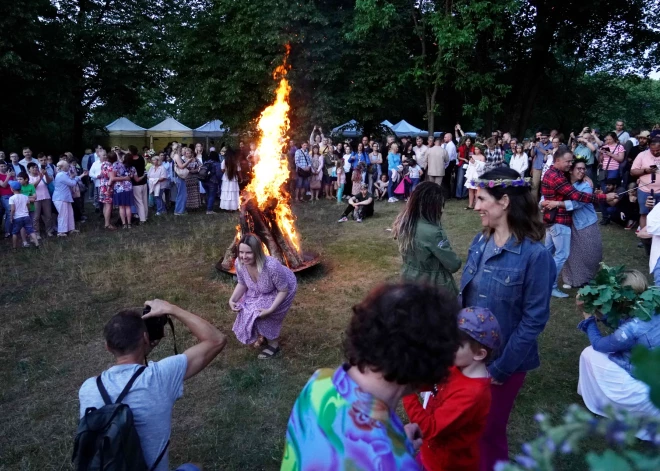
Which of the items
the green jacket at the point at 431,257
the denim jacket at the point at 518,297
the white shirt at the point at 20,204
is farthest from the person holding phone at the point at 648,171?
the white shirt at the point at 20,204

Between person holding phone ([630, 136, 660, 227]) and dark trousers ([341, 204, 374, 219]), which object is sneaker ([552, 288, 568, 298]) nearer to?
person holding phone ([630, 136, 660, 227])

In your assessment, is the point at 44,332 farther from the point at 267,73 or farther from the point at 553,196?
the point at 267,73

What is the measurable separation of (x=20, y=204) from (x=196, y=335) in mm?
9618

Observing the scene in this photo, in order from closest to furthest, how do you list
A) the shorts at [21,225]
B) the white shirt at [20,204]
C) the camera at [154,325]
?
the camera at [154,325] < the white shirt at [20,204] < the shorts at [21,225]

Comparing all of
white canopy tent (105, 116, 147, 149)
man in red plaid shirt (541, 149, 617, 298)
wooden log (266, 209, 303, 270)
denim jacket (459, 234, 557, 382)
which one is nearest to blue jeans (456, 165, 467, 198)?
wooden log (266, 209, 303, 270)

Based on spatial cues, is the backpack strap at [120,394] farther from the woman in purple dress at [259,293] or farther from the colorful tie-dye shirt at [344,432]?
the woman in purple dress at [259,293]

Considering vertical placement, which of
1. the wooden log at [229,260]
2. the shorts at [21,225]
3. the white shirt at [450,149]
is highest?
the white shirt at [450,149]

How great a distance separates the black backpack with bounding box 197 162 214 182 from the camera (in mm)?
14984

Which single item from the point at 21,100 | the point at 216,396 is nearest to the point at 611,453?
the point at 216,396

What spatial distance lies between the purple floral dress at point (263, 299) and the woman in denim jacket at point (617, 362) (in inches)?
111

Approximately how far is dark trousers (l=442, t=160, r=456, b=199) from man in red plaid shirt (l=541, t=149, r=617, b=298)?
9756mm

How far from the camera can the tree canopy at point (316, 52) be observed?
19.3 metres

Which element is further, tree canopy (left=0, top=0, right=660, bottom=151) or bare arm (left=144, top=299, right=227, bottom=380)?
tree canopy (left=0, top=0, right=660, bottom=151)

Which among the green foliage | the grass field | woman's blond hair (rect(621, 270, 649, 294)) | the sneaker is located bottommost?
the grass field
